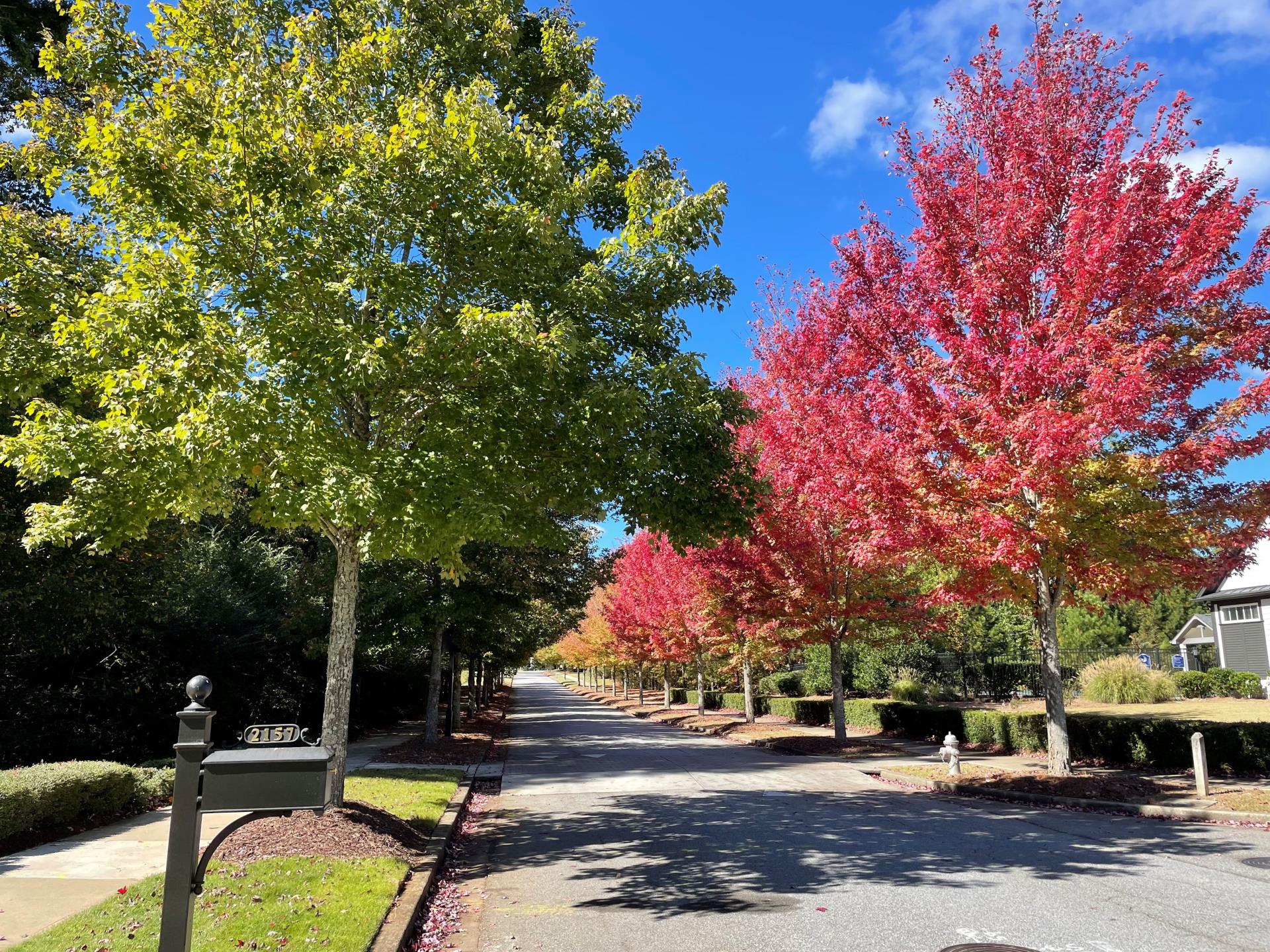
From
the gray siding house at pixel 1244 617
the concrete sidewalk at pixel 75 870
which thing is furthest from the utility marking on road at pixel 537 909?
the gray siding house at pixel 1244 617

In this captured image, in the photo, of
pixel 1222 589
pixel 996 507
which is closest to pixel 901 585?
pixel 996 507

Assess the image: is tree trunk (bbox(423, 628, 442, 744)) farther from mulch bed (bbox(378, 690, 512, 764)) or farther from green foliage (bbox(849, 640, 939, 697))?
green foliage (bbox(849, 640, 939, 697))

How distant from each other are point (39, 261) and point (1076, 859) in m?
11.7

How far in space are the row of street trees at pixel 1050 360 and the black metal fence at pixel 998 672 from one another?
20.4 m

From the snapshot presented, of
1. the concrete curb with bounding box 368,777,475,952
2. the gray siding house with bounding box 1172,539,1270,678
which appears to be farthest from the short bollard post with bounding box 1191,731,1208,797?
the gray siding house with bounding box 1172,539,1270,678

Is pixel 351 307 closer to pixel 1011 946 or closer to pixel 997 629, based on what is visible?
pixel 1011 946

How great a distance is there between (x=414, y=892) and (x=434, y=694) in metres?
14.6

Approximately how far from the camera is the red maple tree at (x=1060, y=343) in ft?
36.3

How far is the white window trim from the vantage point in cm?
3472

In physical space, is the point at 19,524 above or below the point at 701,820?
above

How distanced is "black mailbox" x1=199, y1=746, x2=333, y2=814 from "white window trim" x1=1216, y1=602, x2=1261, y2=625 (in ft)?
135

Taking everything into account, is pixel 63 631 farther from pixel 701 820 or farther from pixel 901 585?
pixel 901 585

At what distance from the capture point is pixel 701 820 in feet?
34.3

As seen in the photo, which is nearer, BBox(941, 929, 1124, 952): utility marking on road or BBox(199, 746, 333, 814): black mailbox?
BBox(199, 746, 333, 814): black mailbox
